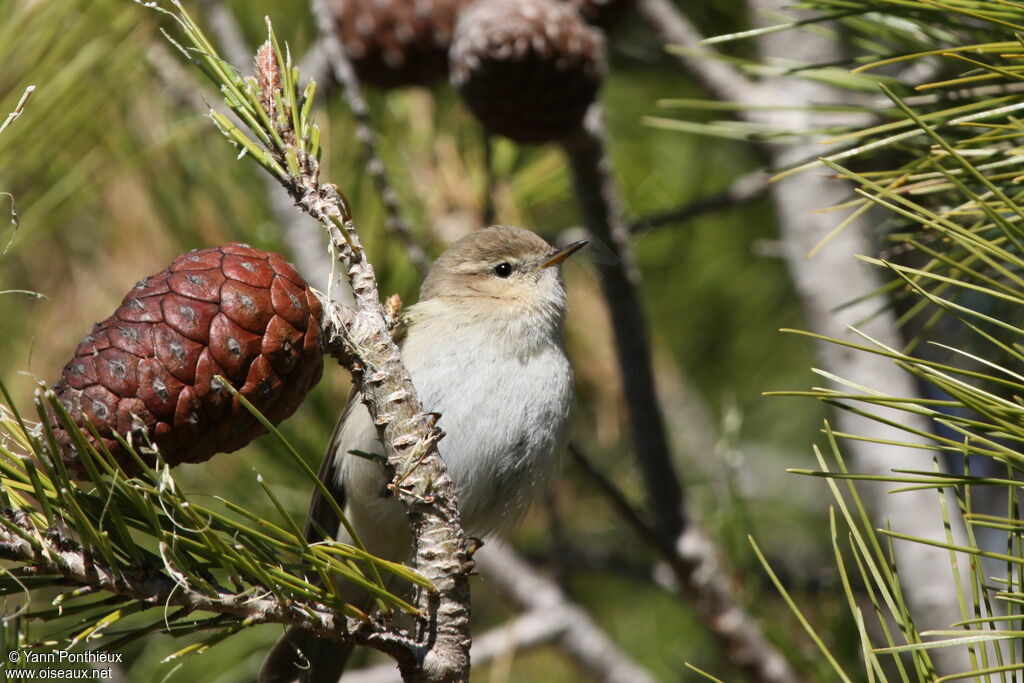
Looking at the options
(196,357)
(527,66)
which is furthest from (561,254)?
(196,357)


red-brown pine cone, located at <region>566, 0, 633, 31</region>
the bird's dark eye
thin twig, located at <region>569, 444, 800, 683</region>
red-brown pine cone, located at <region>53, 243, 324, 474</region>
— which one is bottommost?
thin twig, located at <region>569, 444, 800, 683</region>

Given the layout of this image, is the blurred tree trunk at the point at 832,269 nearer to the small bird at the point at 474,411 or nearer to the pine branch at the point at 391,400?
the small bird at the point at 474,411

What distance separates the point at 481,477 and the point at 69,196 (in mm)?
1185

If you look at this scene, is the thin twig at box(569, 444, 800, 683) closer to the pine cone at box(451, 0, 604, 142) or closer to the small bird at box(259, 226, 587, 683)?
the small bird at box(259, 226, 587, 683)

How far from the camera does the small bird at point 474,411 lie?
7.63 feet

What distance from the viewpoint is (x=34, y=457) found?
134 cm

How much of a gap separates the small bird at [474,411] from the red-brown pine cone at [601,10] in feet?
2.44

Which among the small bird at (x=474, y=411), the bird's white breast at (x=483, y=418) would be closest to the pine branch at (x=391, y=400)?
the small bird at (x=474, y=411)

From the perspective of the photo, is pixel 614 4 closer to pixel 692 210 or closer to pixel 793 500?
pixel 692 210

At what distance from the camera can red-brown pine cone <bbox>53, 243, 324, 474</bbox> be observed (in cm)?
134

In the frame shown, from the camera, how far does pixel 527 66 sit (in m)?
2.42

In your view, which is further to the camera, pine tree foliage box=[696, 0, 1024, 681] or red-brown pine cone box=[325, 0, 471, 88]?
red-brown pine cone box=[325, 0, 471, 88]

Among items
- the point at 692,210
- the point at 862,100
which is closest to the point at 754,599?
the point at 692,210

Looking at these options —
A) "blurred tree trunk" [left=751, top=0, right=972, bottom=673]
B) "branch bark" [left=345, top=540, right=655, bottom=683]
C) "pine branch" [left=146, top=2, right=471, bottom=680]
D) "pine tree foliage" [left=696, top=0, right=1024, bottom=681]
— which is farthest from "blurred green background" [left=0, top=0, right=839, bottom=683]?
"pine tree foliage" [left=696, top=0, right=1024, bottom=681]
